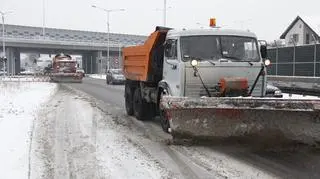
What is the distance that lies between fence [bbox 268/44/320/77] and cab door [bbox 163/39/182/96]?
12673 millimetres

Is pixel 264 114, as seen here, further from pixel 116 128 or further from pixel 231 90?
pixel 116 128

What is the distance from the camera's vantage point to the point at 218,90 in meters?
9.48

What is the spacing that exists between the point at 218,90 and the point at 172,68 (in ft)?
4.46

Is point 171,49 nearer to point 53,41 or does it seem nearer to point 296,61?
point 296,61

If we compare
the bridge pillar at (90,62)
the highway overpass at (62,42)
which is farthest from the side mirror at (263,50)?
the bridge pillar at (90,62)

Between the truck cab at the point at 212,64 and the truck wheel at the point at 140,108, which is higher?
the truck cab at the point at 212,64

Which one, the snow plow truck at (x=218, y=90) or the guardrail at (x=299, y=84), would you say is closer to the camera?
the snow plow truck at (x=218, y=90)

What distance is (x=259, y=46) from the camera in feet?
34.1

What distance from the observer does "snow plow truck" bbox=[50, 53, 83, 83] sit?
4500 cm

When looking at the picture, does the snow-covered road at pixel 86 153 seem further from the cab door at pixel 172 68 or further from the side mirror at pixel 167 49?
the side mirror at pixel 167 49

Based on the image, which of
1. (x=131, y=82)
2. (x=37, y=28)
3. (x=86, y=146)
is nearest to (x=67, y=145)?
(x=86, y=146)

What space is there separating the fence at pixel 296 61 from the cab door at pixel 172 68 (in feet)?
41.6

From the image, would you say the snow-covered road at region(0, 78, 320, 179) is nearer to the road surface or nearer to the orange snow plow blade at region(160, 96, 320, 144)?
the road surface

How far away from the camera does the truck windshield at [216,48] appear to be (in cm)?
996
